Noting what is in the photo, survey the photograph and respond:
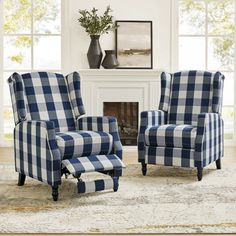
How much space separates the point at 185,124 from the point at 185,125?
34 centimetres

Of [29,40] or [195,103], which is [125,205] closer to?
[195,103]

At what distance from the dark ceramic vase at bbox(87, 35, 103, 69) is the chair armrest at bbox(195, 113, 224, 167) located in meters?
2.13

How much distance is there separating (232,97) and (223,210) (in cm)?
375

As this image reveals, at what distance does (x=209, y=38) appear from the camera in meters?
7.41

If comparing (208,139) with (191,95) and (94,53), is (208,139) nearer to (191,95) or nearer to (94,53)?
(191,95)

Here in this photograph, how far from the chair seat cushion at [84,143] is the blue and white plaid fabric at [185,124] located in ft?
2.58

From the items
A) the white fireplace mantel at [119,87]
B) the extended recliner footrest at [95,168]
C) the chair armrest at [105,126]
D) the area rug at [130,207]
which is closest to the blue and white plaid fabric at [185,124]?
the area rug at [130,207]

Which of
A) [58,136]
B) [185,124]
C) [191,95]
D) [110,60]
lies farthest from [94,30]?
[58,136]

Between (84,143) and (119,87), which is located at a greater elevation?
(119,87)

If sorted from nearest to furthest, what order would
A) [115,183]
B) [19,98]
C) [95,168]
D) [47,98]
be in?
[95,168] → [115,183] → [19,98] → [47,98]

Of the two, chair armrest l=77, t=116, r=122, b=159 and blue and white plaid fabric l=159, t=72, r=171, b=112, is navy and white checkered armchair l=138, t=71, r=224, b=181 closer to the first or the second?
blue and white plaid fabric l=159, t=72, r=171, b=112

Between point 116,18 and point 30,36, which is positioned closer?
point 116,18

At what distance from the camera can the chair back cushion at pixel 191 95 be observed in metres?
5.53

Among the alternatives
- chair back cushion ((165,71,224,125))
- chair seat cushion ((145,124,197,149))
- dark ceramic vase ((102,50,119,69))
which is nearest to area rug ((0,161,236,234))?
chair seat cushion ((145,124,197,149))
